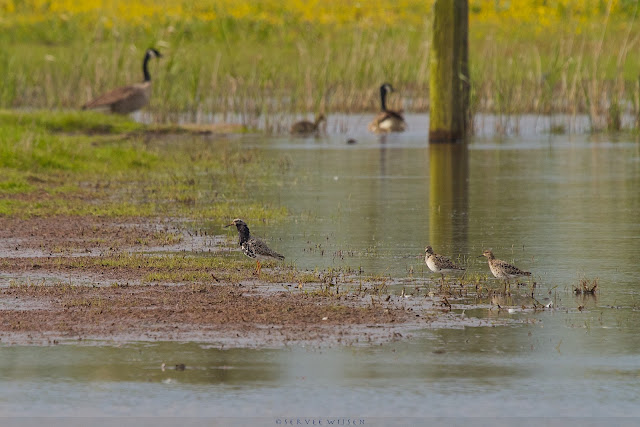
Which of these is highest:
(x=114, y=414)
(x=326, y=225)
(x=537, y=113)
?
(x=537, y=113)

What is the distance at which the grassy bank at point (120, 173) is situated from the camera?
14977 millimetres

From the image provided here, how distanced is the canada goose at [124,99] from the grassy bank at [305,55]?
0.96 meters

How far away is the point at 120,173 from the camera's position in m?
19.0

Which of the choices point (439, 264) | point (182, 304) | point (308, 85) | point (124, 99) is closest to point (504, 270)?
point (439, 264)

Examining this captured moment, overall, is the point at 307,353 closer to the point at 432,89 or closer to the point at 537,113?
the point at 432,89

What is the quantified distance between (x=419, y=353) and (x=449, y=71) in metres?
15.9

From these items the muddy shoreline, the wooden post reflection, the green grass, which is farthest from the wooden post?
the muddy shoreline

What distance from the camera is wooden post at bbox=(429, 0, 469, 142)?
2297 cm

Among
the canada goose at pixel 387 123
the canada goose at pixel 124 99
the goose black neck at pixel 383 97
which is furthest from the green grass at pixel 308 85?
the canada goose at pixel 387 123

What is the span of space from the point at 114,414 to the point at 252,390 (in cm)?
81

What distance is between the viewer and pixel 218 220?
14.1 meters

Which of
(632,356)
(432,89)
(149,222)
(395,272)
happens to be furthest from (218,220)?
(432,89)

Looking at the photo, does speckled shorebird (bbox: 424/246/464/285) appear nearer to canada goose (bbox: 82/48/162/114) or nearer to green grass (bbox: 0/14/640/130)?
green grass (bbox: 0/14/640/130)

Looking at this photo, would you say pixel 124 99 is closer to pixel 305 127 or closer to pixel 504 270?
pixel 305 127
